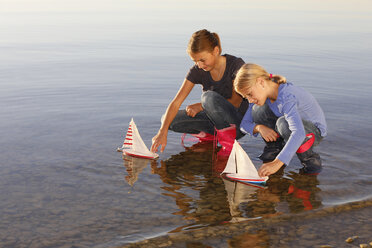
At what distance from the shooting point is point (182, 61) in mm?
14914

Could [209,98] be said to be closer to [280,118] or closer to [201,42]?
[201,42]

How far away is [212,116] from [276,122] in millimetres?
912

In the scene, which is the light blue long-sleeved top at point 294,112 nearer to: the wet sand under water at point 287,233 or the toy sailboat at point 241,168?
the toy sailboat at point 241,168

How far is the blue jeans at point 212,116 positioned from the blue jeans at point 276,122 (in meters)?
0.34

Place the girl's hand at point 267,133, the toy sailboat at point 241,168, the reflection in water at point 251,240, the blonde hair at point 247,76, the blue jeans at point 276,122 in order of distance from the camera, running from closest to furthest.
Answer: the reflection in water at point 251,240 < the blonde hair at point 247,76 < the toy sailboat at point 241,168 < the blue jeans at point 276,122 < the girl's hand at point 267,133

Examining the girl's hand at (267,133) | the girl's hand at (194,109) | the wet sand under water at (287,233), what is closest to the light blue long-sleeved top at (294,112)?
the girl's hand at (267,133)

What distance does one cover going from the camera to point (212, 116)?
5180 mm

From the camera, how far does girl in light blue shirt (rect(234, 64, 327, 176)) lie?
395 centimetres

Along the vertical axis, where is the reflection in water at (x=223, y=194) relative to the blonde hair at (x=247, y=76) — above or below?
below

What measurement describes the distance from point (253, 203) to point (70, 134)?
10.7 ft

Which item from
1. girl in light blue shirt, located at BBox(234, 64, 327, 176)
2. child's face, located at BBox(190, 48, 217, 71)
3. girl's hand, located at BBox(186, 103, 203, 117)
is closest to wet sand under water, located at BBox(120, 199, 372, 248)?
girl in light blue shirt, located at BBox(234, 64, 327, 176)

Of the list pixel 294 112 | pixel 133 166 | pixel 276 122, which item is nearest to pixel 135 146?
pixel 133 166

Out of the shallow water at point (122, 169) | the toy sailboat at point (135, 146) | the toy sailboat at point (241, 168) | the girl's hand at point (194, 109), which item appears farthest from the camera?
the girl's hand at point (194, 109)

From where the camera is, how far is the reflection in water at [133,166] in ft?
14.5
